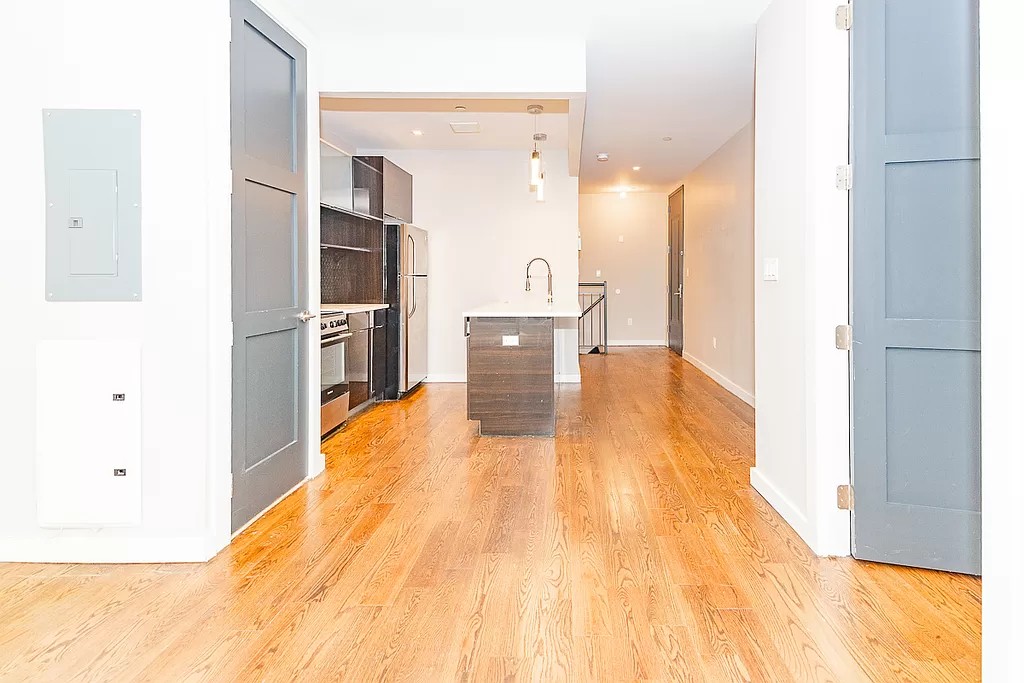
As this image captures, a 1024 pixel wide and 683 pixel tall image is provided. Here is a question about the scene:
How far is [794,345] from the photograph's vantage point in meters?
3.04

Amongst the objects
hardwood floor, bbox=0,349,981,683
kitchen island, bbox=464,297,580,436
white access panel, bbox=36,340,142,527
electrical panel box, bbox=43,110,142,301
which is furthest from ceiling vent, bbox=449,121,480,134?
white access panel, bbox=36,340,142,527

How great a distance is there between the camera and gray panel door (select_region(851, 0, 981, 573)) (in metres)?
2.48

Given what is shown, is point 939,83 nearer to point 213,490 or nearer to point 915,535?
point 915,535

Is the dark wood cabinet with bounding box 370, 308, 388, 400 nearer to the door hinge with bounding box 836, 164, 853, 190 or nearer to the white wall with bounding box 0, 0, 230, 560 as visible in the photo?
the white wall with bounding box 0, 0, 230, 560

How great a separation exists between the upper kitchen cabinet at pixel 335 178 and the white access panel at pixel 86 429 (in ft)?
9.33

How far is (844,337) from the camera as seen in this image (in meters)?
2.71

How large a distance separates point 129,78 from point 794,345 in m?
2.75

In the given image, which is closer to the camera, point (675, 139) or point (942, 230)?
point (942, 230)

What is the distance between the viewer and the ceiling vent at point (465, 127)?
247 inches

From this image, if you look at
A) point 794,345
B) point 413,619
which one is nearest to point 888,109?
point 794,345

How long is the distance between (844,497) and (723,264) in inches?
193

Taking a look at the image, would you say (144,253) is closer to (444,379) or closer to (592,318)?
(444,379)

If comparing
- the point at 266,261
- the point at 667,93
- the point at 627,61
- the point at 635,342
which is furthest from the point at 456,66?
the point at 635,342

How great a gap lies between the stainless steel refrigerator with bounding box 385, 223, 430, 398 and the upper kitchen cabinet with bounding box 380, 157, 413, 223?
218 mm
